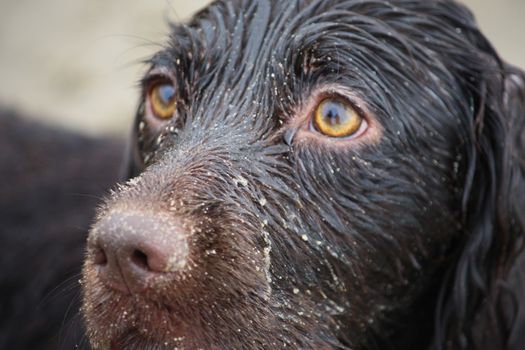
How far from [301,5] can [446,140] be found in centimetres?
76

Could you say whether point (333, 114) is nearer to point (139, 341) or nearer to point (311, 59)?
point (311, 59)

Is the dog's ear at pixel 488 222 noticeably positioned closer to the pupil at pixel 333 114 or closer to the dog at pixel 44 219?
the pupil at pixel 333 114

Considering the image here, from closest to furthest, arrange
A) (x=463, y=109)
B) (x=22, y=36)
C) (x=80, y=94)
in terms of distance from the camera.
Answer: (x=463, y=109) < (x=80, y=94) < (x=22, y=36)

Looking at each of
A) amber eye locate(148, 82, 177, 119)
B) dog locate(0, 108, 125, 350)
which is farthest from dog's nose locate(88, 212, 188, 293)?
dog locate(0, 108, 125, 350)

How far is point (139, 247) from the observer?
259cm

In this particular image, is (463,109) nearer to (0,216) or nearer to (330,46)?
(330,46)

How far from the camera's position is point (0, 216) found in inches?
197

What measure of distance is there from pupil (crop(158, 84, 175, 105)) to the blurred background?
4.54 metres

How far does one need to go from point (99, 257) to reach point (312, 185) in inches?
32.0

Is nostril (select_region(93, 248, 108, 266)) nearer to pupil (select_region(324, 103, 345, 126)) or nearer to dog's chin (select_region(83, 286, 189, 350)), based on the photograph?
dog's chin (select_region(83, 286, 189, 350))

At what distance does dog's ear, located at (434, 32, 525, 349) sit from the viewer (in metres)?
3.41

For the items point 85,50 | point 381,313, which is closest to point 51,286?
point 381,313

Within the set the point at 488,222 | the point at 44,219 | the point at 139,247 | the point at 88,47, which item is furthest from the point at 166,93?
the point at 88,47

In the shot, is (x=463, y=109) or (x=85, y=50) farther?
(x=85, y=50)
